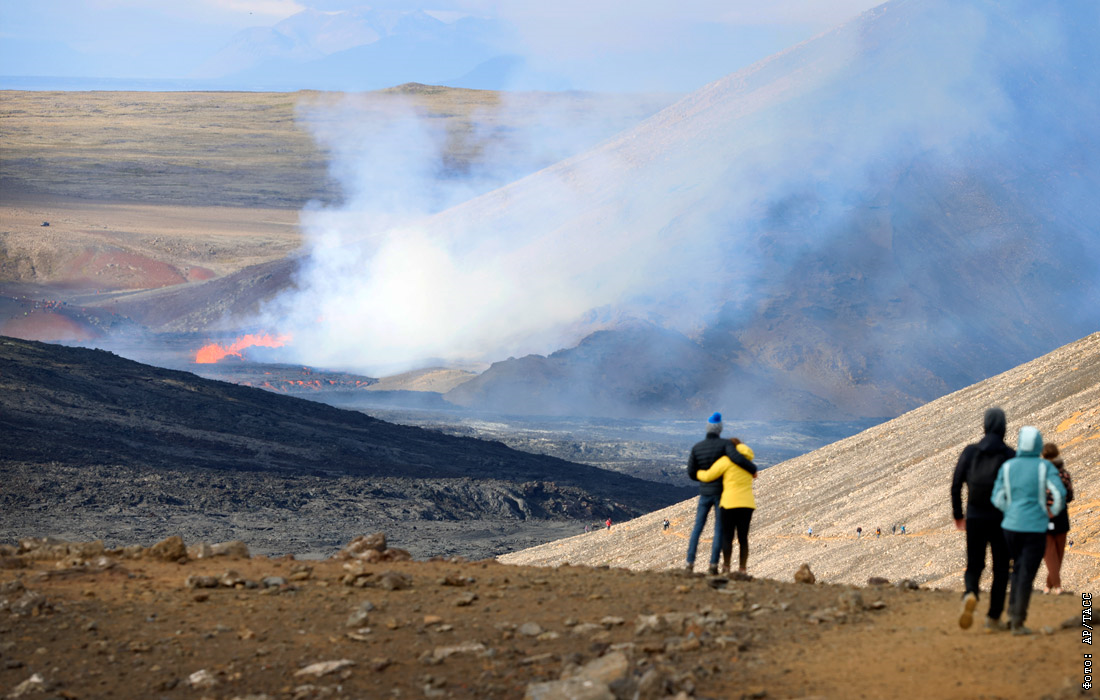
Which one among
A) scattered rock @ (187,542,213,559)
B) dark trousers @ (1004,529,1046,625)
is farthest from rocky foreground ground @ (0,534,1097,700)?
scattered rock @ (187,542,213,559)

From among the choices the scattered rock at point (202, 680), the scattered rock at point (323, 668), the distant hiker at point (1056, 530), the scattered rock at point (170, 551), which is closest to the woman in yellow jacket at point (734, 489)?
the distant hiker at point (1056, 530)

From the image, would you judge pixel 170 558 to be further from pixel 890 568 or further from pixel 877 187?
pixel 877 187

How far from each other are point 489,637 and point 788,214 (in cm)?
6206

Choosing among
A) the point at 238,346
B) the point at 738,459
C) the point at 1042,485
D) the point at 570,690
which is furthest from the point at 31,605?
the point at 238,346

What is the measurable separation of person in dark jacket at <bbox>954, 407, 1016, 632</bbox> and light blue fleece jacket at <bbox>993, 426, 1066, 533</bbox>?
0.17 metres

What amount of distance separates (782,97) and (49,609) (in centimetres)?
7220

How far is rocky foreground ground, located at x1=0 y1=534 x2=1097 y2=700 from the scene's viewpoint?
6.11m

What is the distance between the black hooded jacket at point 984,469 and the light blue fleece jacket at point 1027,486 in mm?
165

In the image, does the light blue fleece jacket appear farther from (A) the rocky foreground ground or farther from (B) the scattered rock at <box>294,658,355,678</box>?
(B) the scattered rock at <box>294,658,355,678</box>

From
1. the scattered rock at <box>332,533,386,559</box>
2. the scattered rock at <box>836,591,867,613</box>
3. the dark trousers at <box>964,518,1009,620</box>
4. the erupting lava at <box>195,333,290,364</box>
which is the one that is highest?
the erupting lava at <box>195,333,290,364</box>

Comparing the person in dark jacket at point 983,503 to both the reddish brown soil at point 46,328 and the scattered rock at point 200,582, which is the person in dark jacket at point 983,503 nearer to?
the scattered rock at point 200,582

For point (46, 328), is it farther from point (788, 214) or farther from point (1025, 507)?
point (1025, 507)

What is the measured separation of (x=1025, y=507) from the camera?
6770 millimetres

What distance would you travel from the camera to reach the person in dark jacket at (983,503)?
22.9 ft
